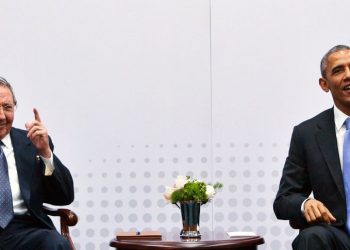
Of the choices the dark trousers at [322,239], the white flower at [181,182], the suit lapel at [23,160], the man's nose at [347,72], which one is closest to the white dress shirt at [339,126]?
the man's nose at [347,72]

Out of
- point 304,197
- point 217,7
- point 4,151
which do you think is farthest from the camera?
point 217,7

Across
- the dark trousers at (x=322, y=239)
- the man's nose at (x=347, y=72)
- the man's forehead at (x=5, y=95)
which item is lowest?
the dark trousers at (x=322, y=239)

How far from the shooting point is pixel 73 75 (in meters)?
5.24

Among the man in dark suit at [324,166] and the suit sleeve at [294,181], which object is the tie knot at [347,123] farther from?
the suit sleeve at [294,181]

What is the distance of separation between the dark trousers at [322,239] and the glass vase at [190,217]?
58 centimetres

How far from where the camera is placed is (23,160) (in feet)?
13.6

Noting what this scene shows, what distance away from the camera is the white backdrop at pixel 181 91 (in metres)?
5.21

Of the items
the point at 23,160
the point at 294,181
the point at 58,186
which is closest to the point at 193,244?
the point at 294,181

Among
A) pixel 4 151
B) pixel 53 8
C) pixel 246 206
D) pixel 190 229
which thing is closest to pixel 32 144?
pixel 4 151

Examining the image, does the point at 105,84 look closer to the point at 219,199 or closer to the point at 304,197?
the point at 219,199

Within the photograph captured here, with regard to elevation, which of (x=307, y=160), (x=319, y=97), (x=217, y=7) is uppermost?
(x=217, y=7)

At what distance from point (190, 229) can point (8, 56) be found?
6.95 feet

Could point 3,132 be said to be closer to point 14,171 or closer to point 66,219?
point 14,171

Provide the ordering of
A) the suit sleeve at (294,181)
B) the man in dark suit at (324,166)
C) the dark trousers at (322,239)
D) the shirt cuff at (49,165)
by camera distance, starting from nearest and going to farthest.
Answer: the dark trousers at (322,239) < the man in dark suit at (324,166) < the suit sleeve at (294,181) < the shirt cuff at (49,165)
